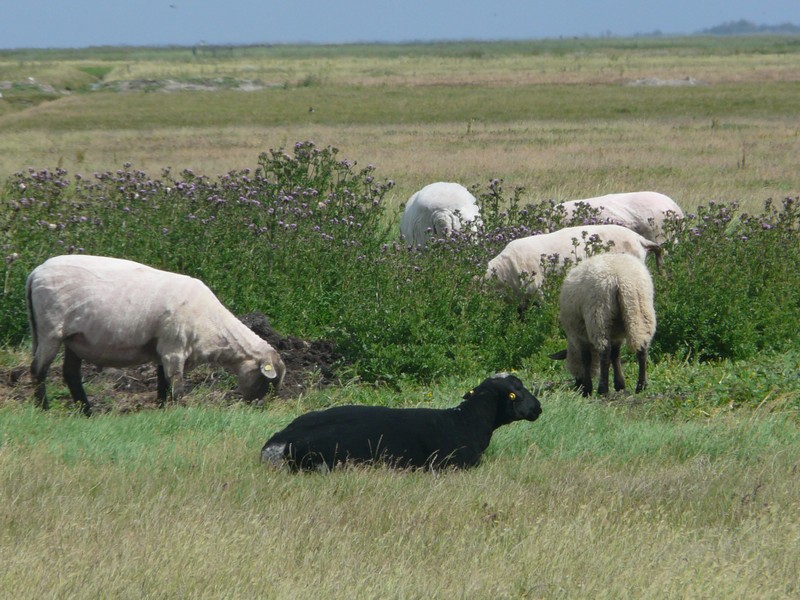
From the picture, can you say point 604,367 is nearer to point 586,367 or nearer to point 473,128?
point 586,367

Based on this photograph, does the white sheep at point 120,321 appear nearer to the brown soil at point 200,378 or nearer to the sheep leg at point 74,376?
the sheep leg at point 74,376

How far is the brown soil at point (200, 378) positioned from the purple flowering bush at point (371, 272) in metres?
0.30

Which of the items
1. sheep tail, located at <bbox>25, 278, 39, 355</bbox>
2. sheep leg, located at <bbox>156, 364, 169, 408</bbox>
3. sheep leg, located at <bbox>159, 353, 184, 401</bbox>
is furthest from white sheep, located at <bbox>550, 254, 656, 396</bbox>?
sheep tail, located at <bbox>25, 278, 39, 355</bbox>

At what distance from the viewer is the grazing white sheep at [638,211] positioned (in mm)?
15094

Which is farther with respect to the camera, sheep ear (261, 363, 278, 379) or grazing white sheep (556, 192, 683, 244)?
grazing white sheep (556, 192, 683, 244)

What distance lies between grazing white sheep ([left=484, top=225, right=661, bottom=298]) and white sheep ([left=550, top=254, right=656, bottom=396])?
1811mm

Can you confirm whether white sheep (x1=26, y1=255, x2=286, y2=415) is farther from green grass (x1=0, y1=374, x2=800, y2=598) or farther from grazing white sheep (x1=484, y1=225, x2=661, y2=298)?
grazing white sheep (x1=484, y1=225, x2=661, y2=298)

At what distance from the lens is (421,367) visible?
32.6 feet

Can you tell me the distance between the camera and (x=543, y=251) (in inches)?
464

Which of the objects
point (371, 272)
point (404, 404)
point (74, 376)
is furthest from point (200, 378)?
point (371, 272)

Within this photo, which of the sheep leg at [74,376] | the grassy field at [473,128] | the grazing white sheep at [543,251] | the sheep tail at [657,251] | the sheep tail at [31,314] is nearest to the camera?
the sheep tail at [31,314]

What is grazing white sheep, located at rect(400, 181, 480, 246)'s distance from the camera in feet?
48.4

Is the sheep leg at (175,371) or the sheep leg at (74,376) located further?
the sheep leg at (74,376)

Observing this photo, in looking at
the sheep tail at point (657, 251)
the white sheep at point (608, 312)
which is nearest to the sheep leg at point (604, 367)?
the white sheep at point (608, 312)
